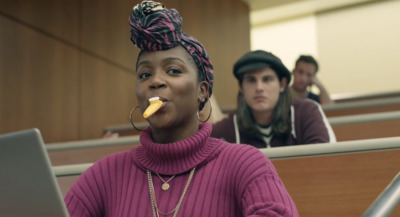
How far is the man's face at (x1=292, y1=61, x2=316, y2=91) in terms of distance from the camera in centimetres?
333

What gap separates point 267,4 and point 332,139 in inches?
164

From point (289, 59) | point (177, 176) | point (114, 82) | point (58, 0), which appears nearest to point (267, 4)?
point (289, 59)

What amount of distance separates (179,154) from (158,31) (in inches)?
8.1

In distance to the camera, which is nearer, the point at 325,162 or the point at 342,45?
the point at 325,162

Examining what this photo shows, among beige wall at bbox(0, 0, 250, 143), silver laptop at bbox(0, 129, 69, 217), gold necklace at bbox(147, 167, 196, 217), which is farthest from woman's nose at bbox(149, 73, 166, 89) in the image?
beige wall at bbox(0, 0, 250, 143)

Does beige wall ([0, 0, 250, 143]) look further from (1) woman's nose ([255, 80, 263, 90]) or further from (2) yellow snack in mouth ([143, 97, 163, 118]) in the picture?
(2) yellow snack in mouth ([143, 97, 163, 118])

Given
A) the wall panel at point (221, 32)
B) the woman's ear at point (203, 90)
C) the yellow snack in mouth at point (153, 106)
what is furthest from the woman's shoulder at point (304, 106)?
the wall panel at point (221, 32)

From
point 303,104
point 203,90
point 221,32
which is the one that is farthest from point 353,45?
point 203,90

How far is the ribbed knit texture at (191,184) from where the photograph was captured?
2.28 ft

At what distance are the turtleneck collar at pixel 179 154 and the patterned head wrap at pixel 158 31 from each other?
0.14m

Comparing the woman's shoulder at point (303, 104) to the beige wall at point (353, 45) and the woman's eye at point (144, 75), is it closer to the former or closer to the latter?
the woman's eye at point (144, 75)

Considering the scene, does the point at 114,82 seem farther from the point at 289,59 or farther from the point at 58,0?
the point at 289,59

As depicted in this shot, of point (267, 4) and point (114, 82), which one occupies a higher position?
point (267, 4)

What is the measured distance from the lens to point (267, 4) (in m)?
5.63
